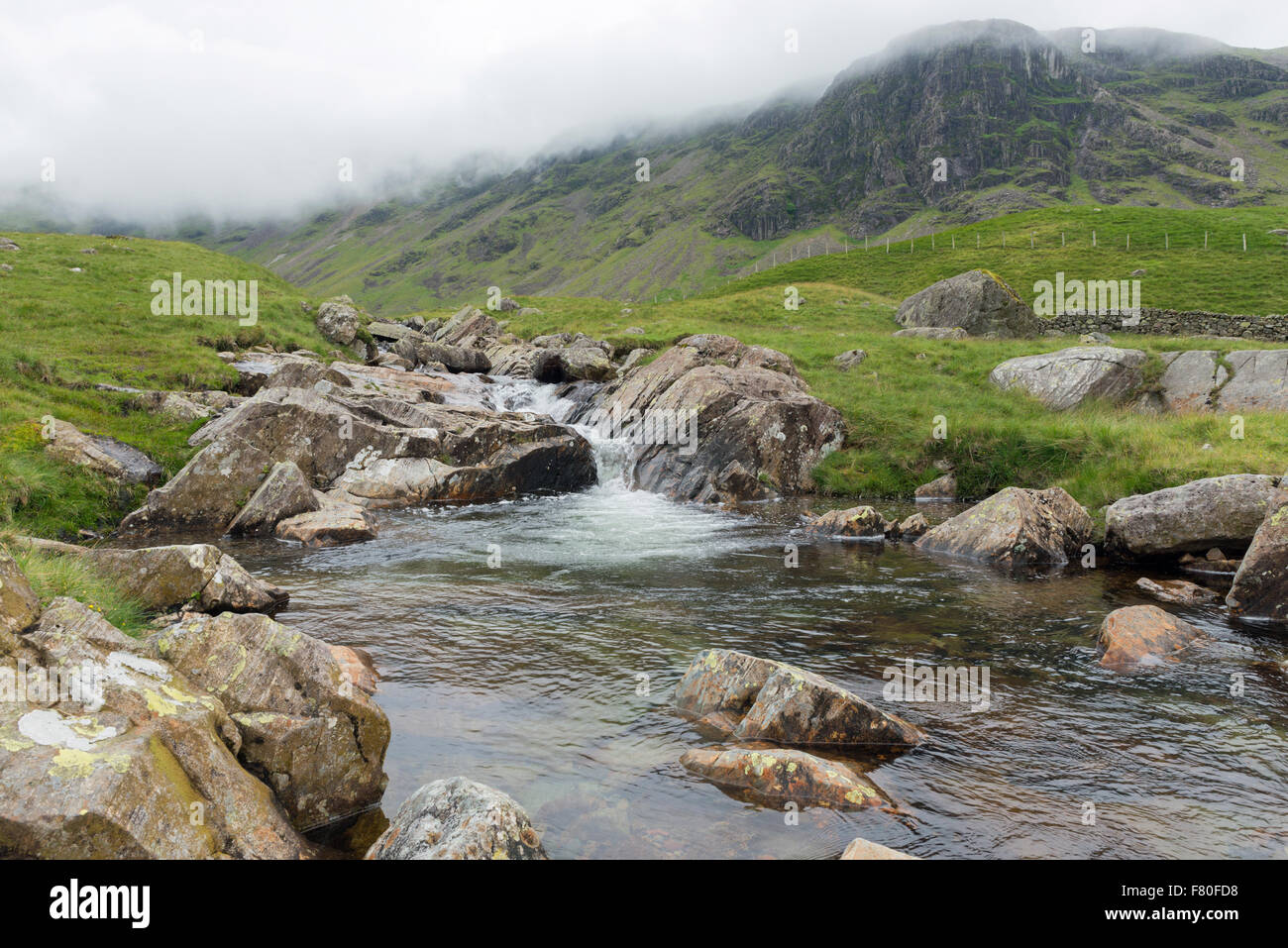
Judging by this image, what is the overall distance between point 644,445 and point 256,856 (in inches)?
1021

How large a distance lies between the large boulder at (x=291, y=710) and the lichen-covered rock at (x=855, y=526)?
53.8 feet

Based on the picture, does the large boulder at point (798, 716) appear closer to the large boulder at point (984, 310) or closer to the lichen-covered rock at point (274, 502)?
the lichen-covered rock at point (274, 502)

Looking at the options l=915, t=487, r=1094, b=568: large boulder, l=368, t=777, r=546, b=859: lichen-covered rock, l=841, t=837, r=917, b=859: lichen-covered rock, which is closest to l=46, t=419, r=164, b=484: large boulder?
l=368, t=777, r=546, b=859: lichen-covered rock

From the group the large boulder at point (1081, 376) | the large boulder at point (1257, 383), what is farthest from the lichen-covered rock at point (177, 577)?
the large boulder at point (1257, 383)

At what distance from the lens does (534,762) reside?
325 inches

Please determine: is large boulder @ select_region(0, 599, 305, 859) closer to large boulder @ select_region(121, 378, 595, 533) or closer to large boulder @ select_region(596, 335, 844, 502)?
large boulder @ select_region(121, 378, 595, 533)

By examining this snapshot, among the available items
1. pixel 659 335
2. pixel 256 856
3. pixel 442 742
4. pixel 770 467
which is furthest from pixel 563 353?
pixel 256 856

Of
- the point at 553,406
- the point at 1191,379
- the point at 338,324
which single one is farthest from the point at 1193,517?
the point at 338,324

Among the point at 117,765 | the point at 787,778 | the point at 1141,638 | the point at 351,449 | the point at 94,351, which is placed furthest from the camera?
the point at 94,351

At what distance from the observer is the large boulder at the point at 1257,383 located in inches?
1050

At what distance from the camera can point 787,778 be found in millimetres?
7508

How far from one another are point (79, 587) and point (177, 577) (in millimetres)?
2901

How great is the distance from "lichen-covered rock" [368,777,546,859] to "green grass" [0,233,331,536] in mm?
17148

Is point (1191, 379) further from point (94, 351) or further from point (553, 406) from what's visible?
point (94, 351)
